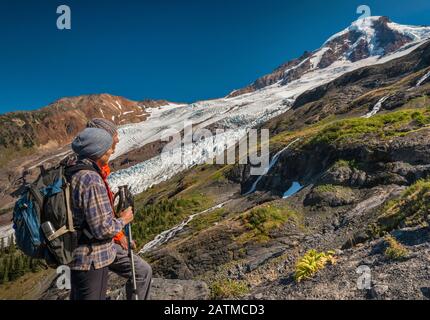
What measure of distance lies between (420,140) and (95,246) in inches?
733

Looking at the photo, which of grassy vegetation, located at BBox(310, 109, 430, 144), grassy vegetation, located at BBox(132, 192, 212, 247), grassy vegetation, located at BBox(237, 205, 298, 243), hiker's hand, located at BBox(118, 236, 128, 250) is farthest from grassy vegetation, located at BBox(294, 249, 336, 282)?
grassy vegetation, located at BBox(132, 192, 212, 247)

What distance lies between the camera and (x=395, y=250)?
9.42m

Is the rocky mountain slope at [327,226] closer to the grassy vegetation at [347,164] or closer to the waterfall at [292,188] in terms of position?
the grassy vegetation at [347,164]

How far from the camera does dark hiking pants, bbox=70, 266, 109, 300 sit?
537cm

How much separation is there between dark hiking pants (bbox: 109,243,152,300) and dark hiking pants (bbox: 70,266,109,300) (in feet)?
1.94

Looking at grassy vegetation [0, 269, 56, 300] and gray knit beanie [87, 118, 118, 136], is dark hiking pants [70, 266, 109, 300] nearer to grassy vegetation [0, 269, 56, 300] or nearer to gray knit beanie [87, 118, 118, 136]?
gray knit beanie [87, 118, 118, 136]

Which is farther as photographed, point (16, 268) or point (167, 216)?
point (16, 268)

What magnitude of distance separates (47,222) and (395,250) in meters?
7.80

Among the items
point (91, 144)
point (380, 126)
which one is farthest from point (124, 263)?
point (380, 126)

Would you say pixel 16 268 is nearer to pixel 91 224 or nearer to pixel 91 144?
pixel 91 144

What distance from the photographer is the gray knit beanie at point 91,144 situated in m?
5.61

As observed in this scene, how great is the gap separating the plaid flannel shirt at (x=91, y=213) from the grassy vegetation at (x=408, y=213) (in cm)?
838

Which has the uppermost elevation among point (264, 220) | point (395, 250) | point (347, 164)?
point (347, 164)
